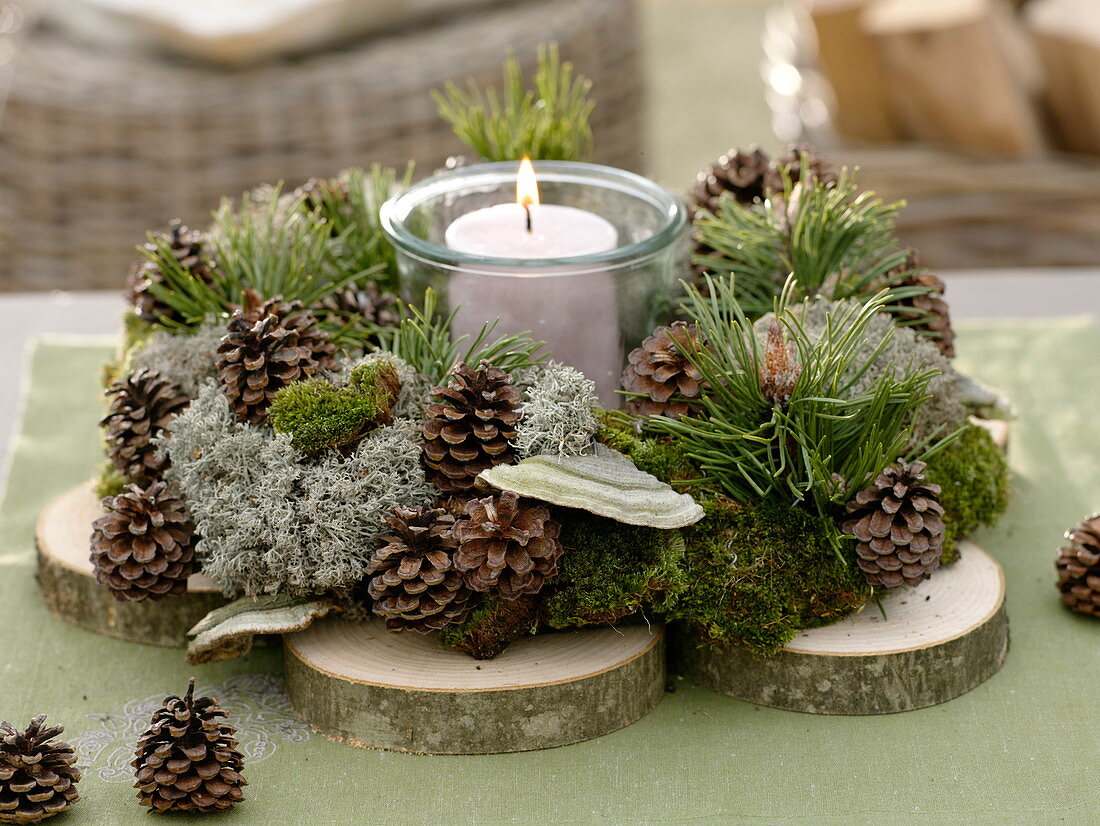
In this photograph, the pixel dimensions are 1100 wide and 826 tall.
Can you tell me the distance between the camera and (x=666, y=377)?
0.87 m

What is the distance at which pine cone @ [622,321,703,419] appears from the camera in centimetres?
87

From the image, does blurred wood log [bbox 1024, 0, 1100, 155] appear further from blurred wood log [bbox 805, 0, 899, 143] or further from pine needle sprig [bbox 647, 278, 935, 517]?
pine needle sprig [bbox 647, 278, 935, 517]

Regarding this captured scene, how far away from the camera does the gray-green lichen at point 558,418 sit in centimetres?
83

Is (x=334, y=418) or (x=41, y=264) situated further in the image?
(x=41, y=264)

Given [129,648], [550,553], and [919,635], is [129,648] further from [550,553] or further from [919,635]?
[919,635]

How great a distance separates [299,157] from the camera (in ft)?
6.99

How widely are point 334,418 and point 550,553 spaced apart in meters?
0.16

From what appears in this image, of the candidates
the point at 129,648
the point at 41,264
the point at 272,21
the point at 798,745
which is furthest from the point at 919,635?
the point at 41,264

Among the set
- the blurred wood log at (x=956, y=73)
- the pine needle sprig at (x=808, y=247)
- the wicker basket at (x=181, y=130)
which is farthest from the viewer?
the wicker basket at (x=181, y=130)

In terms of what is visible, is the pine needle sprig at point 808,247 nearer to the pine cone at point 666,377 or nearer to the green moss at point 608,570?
the pine cone at point 666,377

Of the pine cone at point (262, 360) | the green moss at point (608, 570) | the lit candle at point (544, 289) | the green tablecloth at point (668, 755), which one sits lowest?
the green tablecloth at point (668, 755)

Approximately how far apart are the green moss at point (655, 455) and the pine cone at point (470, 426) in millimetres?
70

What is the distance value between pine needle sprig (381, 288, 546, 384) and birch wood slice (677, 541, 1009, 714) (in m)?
0.21

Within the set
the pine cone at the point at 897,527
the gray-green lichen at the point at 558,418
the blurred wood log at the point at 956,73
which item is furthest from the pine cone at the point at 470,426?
the blurred wood log at the point at 956,73
